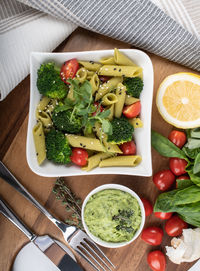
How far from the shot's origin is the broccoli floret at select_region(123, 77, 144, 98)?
1.52m

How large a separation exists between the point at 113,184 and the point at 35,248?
1.87ft

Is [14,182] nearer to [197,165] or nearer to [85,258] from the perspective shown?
[85,258]

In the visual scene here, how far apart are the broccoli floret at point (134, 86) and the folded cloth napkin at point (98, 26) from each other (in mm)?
255

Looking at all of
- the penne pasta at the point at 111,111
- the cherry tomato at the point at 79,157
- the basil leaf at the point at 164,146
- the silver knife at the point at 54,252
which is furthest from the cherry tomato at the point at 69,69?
the silver knife at the point at 54,252

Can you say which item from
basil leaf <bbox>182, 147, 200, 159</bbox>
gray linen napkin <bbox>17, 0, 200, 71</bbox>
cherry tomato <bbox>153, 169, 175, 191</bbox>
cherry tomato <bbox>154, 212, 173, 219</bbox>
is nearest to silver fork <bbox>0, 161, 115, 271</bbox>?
cherry tomato <bbox>154, 212, 173, 219</bbox>

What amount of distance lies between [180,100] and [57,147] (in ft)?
2.09

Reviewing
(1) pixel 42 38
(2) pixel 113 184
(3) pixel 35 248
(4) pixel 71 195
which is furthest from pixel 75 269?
(1) pixel 42 38

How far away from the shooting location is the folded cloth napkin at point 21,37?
1609 millimetres

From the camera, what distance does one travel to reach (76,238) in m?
1.71

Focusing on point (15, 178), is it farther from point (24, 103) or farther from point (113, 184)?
point (113, 184)

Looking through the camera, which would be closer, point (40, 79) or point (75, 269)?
point (40, 79)

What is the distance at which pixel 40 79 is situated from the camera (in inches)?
58.4

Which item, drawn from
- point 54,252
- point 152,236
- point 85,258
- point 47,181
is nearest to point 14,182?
point 47,181

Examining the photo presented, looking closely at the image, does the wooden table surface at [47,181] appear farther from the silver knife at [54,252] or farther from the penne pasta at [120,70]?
the penne pasta at [120,70]
